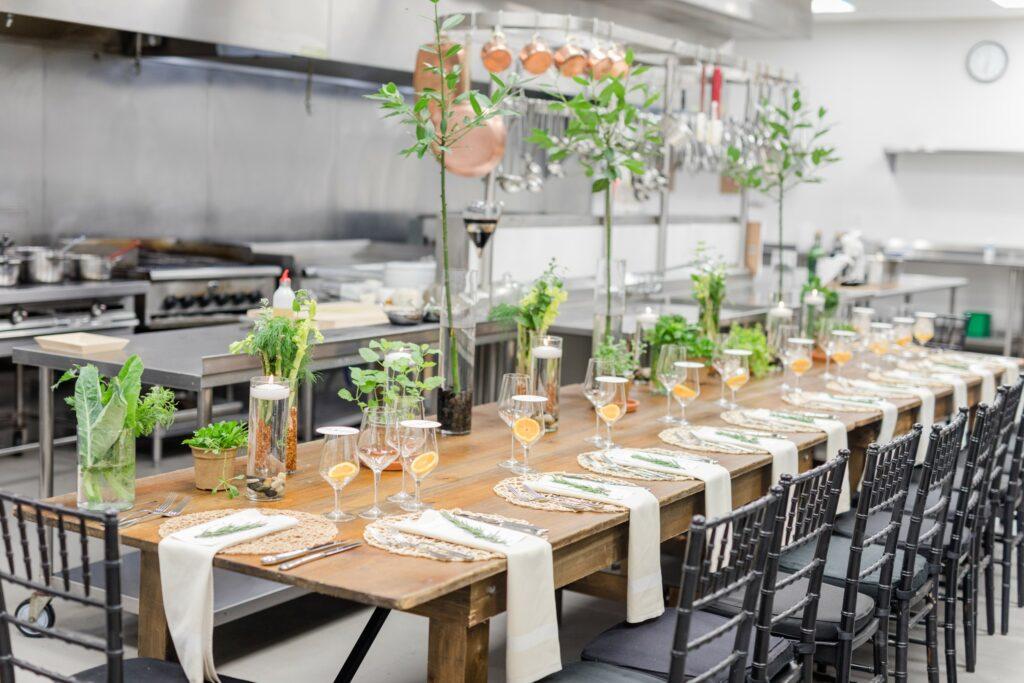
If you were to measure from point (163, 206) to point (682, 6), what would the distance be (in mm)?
3327

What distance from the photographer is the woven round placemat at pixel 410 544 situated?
2174mm

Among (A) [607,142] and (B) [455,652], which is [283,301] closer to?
(A) [607,142]

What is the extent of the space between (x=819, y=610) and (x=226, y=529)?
1.47 m

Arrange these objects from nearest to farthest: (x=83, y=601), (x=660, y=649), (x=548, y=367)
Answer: (x=83, y=601) < (x=660, y=649) < (x=548, y=367)

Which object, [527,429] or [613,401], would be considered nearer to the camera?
[527,429]

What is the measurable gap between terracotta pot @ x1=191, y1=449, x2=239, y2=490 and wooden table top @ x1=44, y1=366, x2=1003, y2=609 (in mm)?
27

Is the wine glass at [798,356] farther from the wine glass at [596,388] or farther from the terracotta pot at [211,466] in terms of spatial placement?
→ the terracotta pot at [211,466]

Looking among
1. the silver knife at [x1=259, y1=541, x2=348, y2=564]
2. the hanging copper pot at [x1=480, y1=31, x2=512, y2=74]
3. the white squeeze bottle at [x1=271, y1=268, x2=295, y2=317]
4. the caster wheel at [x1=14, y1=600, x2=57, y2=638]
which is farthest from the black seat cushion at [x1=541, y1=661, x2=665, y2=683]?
the hanging copper pot at [x1=480, y1=31, x2=512, y2=74]

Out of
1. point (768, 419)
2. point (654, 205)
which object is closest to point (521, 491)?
point (768, 419)

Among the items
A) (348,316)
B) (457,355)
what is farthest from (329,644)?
(348,316)

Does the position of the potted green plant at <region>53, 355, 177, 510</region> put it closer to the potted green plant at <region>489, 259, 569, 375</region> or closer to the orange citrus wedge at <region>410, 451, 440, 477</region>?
the orange citrus wedge at <region>410, 451, 440, 477</region>

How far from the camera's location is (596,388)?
10.9ft

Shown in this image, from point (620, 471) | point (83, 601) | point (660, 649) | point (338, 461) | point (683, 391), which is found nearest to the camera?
point (83, 601)

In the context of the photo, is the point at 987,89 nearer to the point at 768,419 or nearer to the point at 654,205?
the point at 654,205
